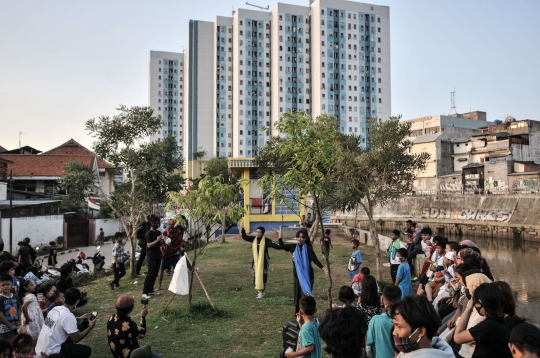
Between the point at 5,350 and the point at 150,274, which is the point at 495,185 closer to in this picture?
the point at 150,274

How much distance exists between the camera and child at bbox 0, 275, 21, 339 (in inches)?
203

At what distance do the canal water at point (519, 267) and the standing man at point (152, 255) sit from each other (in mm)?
9609

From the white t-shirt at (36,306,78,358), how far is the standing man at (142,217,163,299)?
15.2 feet

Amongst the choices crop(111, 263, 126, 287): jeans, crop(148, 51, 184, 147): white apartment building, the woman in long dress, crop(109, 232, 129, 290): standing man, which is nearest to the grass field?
crop(111, 263, 126, 287): jeans

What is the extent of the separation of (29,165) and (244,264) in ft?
91.2

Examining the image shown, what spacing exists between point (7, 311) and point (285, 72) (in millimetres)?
75959

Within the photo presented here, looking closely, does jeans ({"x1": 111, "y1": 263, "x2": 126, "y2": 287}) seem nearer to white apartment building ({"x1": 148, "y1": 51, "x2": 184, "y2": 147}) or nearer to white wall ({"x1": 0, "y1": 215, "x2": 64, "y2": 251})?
white wall ({"x1": 0, "y1": 215, "x2": 64, "y2": 251})

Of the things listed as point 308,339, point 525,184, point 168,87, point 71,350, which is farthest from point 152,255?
point 168,87

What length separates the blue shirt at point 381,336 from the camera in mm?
3617

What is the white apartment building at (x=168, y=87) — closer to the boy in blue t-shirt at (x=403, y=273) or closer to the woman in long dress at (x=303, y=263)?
the woman in long dress at (x=303, y=263)

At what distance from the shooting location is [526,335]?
8.65ft

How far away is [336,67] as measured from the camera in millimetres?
77250

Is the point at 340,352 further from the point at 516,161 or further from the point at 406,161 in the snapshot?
the point at 516,161

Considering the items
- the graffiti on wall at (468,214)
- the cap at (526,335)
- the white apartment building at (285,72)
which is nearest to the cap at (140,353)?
the cap at (526,335)
